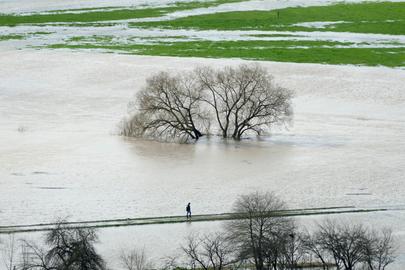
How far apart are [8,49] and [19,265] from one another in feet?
128

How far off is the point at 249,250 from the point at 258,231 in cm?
107

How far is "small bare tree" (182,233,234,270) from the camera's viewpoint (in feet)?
75.5

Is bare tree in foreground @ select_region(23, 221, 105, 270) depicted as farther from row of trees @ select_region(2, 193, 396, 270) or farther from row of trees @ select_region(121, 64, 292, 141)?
row of trees @ select_region(121, 64, 292, 141)

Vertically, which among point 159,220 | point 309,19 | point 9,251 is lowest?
point 309,19

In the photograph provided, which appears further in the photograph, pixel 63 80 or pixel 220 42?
pixel 220 42

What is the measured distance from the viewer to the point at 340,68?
173ft

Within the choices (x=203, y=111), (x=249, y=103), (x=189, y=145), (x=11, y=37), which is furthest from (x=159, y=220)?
(x=11, y=37)

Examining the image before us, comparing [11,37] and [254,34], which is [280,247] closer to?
[254,34]

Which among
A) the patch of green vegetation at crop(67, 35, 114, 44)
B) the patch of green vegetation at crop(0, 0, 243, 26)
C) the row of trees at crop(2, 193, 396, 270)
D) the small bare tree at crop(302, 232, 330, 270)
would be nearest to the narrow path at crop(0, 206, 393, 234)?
the row of trees at crop(2, 193, 396, 270)

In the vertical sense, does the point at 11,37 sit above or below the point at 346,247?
below

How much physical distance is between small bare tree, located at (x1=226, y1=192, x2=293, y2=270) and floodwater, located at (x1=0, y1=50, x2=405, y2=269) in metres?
2.09

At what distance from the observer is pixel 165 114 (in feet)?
128

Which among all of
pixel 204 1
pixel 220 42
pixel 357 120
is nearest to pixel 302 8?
pixel 204 1

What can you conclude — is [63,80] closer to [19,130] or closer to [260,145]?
[19,130]
